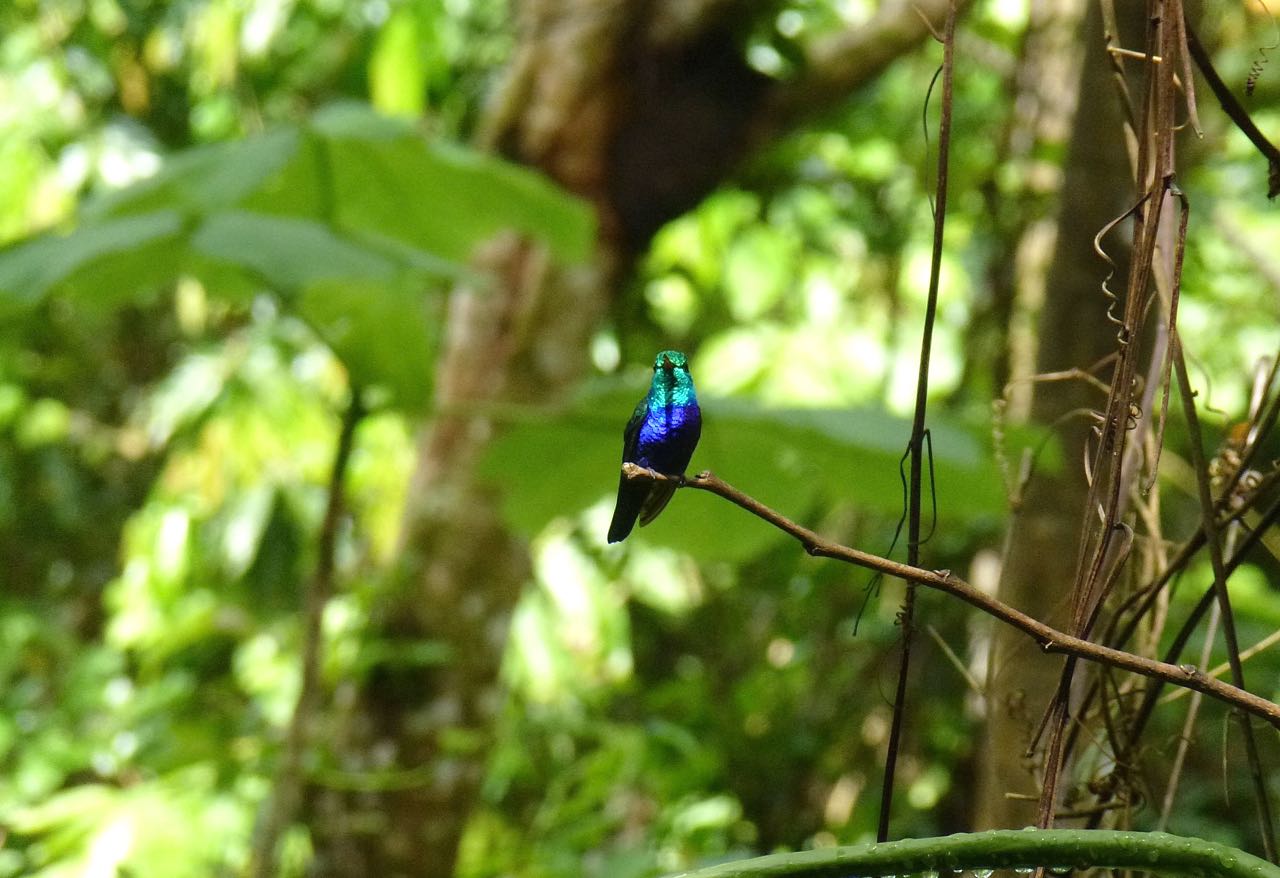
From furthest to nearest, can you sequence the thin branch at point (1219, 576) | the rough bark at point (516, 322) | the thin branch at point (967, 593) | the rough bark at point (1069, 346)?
the rough bark at point (516, 322), the rough bark at point (1069, 346), the thin branch at point (1219, 576), the thin branch at point (967, 593)

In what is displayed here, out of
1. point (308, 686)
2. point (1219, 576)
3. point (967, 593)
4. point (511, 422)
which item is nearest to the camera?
point (967, 593)

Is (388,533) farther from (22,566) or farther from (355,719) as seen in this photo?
(22,566)

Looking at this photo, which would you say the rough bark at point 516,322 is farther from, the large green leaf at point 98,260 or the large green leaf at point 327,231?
the large green leaf at point 98,260

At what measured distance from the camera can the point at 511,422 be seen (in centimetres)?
206

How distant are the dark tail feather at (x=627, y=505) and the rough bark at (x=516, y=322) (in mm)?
1818

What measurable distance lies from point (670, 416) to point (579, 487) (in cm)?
103

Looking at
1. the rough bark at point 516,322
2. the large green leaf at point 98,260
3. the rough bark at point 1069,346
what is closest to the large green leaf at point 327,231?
the large green leaf at point 98,260

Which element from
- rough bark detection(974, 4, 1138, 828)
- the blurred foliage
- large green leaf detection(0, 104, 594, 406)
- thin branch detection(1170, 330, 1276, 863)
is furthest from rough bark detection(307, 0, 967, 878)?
thin branch detection(1170, 330, 1276, 863)

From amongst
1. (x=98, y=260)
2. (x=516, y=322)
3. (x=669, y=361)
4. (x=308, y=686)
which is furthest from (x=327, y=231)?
(x=669, y=361)

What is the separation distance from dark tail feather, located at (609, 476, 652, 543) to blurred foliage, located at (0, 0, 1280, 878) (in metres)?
0.70

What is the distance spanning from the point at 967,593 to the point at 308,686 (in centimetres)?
132

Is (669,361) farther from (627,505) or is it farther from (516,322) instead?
(516,322)

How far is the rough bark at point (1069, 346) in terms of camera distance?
3.66 ft

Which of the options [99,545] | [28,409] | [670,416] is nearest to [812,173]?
[28,409]
